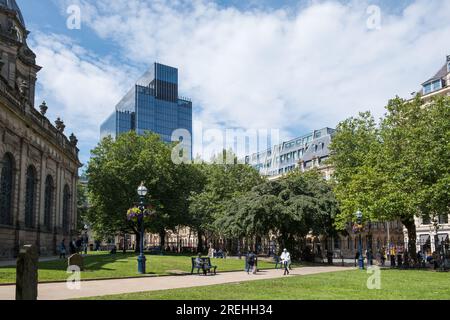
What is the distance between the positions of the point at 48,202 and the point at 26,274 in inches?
1530

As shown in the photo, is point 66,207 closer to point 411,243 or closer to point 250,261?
point 250,261

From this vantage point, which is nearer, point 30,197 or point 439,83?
point 30,197

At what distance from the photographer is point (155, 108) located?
159625 millimetres

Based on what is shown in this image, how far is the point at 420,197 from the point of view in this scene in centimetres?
3161

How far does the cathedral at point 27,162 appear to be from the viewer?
34.3m

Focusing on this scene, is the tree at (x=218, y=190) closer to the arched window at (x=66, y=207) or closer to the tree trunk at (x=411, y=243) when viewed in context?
the arched window at (x=66, y=207)

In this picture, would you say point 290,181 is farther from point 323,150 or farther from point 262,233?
point 323,150

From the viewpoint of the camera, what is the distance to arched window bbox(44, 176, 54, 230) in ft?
147

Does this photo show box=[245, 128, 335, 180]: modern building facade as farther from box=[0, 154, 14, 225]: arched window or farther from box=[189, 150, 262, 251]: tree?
box=[0, 154, 14, 225]: arched window

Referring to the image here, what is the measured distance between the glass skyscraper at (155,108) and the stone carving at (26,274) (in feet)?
470

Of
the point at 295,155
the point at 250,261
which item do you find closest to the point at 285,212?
the point at 250,261

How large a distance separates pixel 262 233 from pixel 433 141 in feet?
53.3

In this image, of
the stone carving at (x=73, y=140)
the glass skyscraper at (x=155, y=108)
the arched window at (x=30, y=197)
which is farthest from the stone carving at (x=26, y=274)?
the glass skyscraper at (x=155, y=108)
